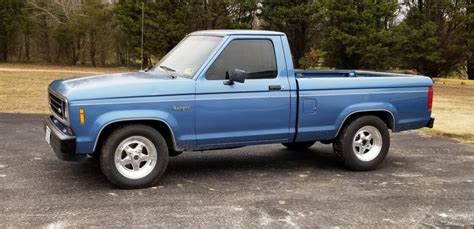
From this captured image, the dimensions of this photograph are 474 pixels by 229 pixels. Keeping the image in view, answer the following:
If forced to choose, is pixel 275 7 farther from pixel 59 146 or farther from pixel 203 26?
pixel 59 146

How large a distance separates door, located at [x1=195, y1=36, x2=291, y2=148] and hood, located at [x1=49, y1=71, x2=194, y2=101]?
0.28m

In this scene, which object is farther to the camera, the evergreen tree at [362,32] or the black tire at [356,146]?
the evergreen tree at [362,32]

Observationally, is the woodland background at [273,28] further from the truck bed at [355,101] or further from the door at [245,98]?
the door at [245,98]

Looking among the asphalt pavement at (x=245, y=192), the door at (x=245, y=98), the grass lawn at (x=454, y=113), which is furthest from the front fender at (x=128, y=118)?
the grass lawn at (x=454, y=113)

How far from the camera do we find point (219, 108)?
6.11m

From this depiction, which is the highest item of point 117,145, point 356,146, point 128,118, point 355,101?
point 355,101

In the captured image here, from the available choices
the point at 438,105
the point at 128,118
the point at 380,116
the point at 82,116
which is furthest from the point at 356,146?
the point at 438,105

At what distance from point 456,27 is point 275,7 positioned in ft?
36.9

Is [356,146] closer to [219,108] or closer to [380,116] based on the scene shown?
[380,116]

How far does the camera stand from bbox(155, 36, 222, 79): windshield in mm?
6258

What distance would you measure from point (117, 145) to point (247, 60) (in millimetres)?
1881

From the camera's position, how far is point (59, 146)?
5543 mm

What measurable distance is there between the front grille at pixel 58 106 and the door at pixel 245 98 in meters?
1.44

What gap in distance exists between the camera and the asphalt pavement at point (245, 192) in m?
4.96
